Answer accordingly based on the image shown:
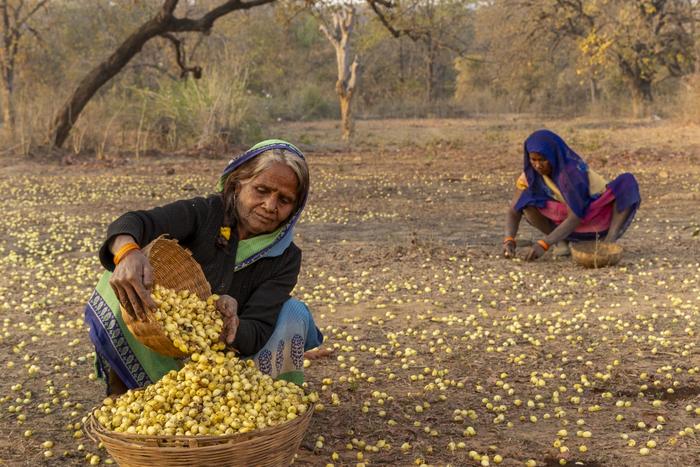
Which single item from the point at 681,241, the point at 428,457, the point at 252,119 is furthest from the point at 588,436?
the point at 252,119

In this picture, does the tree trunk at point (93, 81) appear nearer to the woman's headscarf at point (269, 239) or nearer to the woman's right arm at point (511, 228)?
the woman's right arm at point (511, 228)

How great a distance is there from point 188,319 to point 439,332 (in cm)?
255

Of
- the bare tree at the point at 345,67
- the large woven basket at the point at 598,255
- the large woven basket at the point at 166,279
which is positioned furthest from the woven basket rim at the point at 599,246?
the bare tree at the point at 345,67

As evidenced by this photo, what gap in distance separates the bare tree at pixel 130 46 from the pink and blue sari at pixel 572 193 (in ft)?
28.8

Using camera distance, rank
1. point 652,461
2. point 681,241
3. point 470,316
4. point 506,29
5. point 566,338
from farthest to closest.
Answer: point 506,29 → point 681,241 → point 470,316 → point 566,338 → point 652,461

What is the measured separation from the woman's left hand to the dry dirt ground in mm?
96

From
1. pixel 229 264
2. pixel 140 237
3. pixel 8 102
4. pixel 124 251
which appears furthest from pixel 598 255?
pixel 8 102

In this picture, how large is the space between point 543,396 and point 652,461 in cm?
82

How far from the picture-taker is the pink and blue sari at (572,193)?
22.0ft

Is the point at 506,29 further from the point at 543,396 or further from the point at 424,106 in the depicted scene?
the point at 543,396

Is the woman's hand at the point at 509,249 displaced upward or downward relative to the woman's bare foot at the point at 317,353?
upward

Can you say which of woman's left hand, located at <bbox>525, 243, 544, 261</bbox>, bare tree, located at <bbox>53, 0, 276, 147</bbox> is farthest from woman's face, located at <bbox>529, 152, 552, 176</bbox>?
bare tree, located at <bbox>53, 0, 276, 147</bbox>

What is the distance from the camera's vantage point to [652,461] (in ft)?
10.7

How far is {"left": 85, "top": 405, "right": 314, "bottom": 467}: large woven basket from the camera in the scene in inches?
98.6
